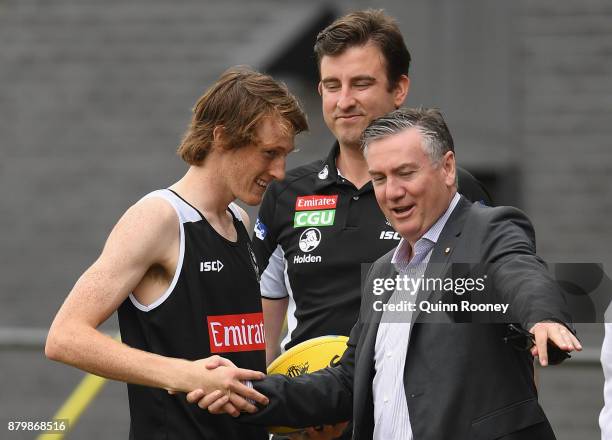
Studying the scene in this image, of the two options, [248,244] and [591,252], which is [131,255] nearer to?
[248,244]

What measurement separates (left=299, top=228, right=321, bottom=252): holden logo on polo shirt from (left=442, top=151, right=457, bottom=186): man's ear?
1045mm

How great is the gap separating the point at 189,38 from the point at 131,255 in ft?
21.9

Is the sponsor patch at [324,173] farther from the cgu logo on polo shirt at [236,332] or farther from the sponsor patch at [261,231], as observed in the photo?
the cgu logo on polo shirt at [236,332]

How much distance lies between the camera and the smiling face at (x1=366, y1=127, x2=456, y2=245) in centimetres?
396

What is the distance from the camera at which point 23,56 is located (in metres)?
10.8

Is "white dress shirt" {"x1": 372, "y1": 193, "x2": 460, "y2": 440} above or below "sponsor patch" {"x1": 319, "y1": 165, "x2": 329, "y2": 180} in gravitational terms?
below

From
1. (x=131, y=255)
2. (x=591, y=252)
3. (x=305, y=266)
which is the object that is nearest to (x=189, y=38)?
(x=591, y=252)

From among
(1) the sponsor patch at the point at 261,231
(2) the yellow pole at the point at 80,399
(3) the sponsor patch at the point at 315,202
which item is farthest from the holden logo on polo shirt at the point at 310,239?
(2) the yellow pole at the point at 80,399

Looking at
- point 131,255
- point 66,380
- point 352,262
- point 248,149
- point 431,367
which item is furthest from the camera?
point 66,380

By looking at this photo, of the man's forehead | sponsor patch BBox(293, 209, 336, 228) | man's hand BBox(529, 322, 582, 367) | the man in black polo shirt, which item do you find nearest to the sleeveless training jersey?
the man in black polo shirt

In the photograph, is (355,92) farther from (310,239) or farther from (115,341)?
(115,341)

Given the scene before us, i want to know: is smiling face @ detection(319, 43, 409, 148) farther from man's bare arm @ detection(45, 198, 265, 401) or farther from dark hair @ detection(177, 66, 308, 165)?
man's bare arm @ detection(45, 198, 265, 401)

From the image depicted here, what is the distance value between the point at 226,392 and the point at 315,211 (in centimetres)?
116
